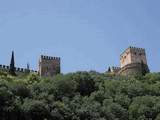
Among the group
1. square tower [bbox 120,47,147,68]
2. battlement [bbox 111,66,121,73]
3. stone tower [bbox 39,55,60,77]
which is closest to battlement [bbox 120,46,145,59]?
square tower [bbox 120,47,147,68]

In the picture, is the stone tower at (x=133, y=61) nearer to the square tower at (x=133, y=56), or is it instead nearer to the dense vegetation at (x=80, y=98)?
the square tower at (x=133, y=56)

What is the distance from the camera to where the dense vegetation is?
56375mm

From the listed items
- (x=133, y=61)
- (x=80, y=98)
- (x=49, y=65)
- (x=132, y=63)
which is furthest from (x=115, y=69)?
(x=80, y=98)

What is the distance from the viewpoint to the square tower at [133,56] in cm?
9531

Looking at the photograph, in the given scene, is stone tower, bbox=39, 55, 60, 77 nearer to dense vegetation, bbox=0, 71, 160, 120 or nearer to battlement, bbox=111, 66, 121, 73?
battlement, bbox=111, 66, 121, 73

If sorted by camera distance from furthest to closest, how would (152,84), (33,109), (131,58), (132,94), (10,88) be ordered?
(131,58) < (152,84) < (132,94) < (10,88) < (33,109)

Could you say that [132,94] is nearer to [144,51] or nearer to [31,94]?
[31,94]

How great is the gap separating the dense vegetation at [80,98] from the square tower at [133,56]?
14264mm

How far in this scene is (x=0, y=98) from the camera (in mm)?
56625

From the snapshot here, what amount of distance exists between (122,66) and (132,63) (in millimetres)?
3498

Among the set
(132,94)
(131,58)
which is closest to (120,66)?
(131,58)

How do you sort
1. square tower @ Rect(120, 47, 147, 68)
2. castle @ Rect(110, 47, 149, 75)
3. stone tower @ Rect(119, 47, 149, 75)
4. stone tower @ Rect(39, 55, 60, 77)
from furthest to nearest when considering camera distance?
square tower @ Rect(120, 47, 147, 68) < stone tower @ Rect(119, 47, 149, 75) < castle @ Rect(110, 47, 149, 75) < stone tower @ Rect(39, 55, 60, 77)

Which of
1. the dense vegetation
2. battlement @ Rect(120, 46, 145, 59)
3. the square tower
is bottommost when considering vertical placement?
the dense vegetation

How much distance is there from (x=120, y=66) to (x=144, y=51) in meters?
4.21
